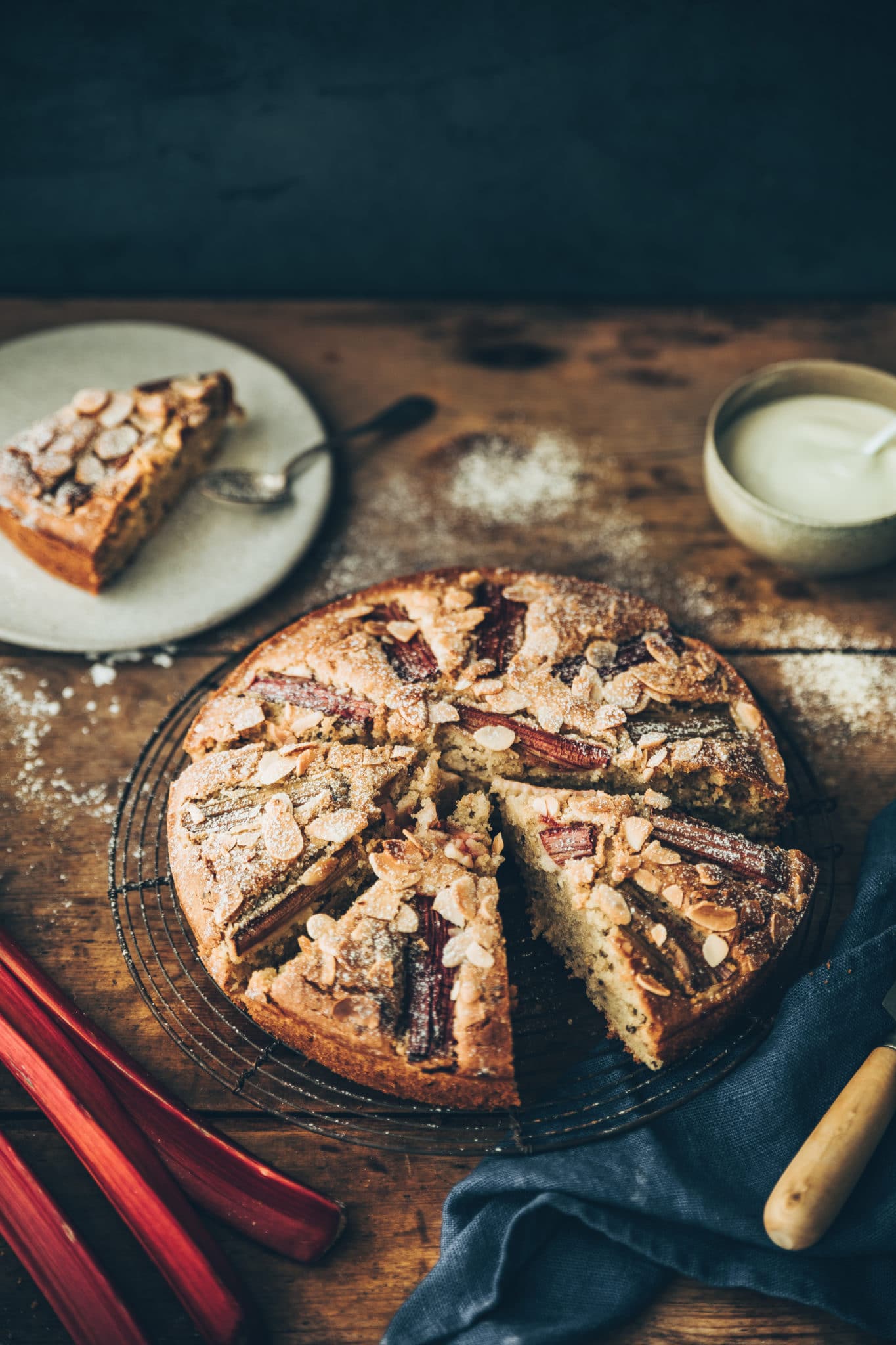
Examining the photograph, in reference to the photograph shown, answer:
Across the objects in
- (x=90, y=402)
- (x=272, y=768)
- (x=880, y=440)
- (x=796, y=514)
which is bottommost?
(x=272, y=768)

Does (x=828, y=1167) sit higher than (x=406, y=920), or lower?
lower

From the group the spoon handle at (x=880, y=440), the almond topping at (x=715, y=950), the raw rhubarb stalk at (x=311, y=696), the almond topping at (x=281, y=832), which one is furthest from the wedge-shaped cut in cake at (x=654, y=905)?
the spoon handle at (x=880, y=440)

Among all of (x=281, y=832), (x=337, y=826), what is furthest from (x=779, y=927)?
(x=281, y=832)

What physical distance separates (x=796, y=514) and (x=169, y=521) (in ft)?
6.53

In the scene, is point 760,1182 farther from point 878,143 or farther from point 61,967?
point 878,143

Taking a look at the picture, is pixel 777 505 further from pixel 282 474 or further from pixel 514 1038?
pixel 514 1038

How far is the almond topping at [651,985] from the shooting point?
2102mm

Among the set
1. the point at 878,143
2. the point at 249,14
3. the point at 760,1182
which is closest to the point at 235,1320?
the point at 760,1182

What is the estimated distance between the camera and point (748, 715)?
8.36ft

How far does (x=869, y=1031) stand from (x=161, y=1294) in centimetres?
166

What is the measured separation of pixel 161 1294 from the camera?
80.3 inches

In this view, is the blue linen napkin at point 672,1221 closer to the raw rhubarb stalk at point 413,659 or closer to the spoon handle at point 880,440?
the raw rhubarb stalk at point 413,659

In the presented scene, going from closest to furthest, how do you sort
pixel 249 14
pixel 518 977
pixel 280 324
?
pixel 518 977 → pixel 249 14 → pixel 280 324

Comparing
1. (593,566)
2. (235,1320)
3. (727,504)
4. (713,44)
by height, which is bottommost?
(235,1320)
